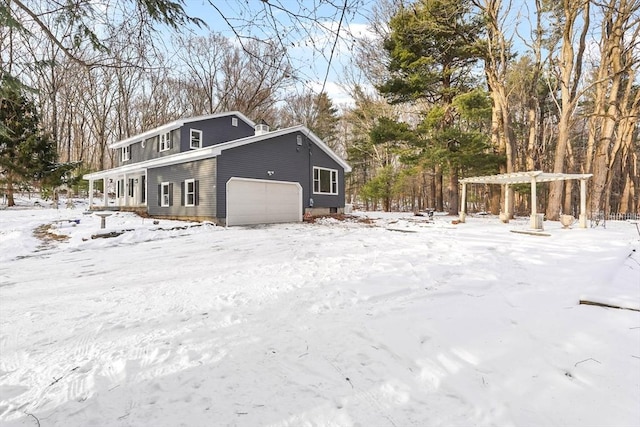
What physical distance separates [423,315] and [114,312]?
11.4 feet

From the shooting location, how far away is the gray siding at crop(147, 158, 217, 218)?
13125 mm

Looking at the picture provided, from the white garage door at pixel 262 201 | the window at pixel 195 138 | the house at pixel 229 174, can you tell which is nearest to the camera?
the house at pixel 229 174

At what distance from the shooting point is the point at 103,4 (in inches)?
121

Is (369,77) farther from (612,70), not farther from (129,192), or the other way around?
(129,192)

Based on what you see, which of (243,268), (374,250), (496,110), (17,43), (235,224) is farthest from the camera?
(496,110)

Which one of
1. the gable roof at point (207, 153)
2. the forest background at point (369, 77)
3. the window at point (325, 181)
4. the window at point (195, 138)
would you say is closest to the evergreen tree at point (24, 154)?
the forest background at point (369, 77)

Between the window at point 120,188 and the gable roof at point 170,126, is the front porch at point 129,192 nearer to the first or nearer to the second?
the window at point 120,188

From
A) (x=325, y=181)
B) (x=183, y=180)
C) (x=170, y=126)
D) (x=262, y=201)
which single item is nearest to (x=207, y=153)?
(x=183, y=180)

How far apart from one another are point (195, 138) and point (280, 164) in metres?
5.48

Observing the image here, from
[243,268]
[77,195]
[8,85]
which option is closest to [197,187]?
[243,268]

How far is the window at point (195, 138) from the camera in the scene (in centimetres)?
1683

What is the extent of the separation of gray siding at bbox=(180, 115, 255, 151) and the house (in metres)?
0.05

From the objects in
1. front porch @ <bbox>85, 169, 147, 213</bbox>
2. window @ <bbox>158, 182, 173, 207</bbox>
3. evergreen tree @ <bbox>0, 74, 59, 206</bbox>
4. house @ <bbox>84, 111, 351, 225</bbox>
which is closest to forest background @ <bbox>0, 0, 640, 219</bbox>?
evergreen tree @ <bbox>0, 74, 59, 206</bbox>

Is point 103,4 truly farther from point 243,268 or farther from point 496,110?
point 496,110
